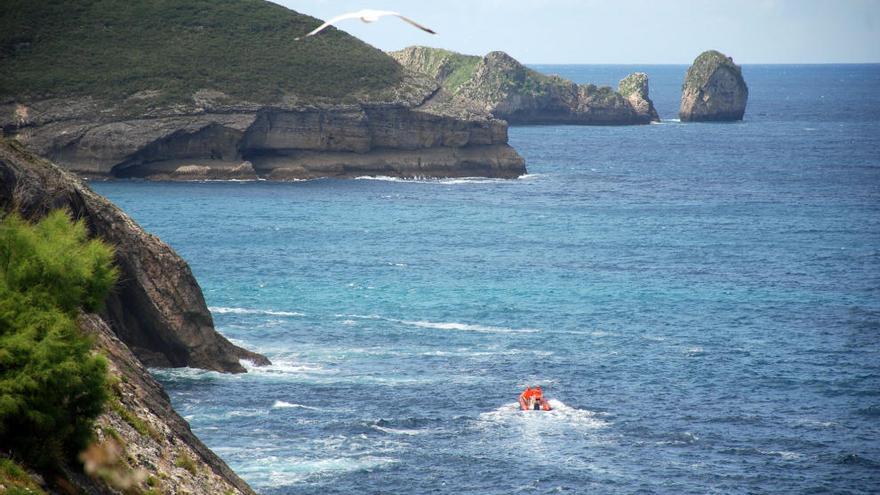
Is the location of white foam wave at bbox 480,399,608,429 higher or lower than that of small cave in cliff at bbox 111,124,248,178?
lower

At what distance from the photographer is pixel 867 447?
153ft

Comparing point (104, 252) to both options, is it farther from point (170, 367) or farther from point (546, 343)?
point (546, 343)

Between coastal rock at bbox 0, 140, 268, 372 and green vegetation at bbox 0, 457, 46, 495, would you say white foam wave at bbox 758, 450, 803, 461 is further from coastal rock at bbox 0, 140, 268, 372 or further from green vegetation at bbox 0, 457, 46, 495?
green vegetation at bbox 0, 457, 46, 495

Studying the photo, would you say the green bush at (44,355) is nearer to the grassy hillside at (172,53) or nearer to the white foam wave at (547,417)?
the white foam wave at (547,417)

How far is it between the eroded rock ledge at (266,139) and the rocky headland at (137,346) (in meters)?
71.0

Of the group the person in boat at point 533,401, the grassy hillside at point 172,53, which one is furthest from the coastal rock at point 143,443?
the grassy hillside at point 172,53

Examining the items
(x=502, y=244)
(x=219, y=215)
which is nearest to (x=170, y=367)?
(x=502, y=244)

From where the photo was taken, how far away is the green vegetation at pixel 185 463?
31.5 meters

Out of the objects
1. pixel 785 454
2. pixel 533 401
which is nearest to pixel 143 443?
pixel 533 401

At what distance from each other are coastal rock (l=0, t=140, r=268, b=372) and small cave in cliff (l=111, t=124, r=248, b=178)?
73330 mm

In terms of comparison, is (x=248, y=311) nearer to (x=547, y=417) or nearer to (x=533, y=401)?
(x=533, y=401)

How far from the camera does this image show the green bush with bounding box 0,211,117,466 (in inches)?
1040

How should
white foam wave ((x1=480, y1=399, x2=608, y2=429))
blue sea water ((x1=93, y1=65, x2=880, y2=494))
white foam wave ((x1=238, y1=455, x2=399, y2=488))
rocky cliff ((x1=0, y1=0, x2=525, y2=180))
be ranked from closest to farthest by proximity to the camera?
1. white foam wave ((x1=238, y1=455, x2=399, y2=488))
2. blue sea water ((x1=93, y1=65, x2=880, y2=494))
3. white foam wave ((x1=480, y1=399, x2=608, y2=429))
4. rocky cliff ((x1=0, y1=0, x2=525, y2=180))

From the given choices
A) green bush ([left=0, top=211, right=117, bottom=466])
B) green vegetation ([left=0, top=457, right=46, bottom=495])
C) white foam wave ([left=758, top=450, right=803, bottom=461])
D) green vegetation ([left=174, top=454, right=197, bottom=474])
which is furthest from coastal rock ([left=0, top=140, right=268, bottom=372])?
white foam wave ([left=758, top=450, right=803, bottom=461])
